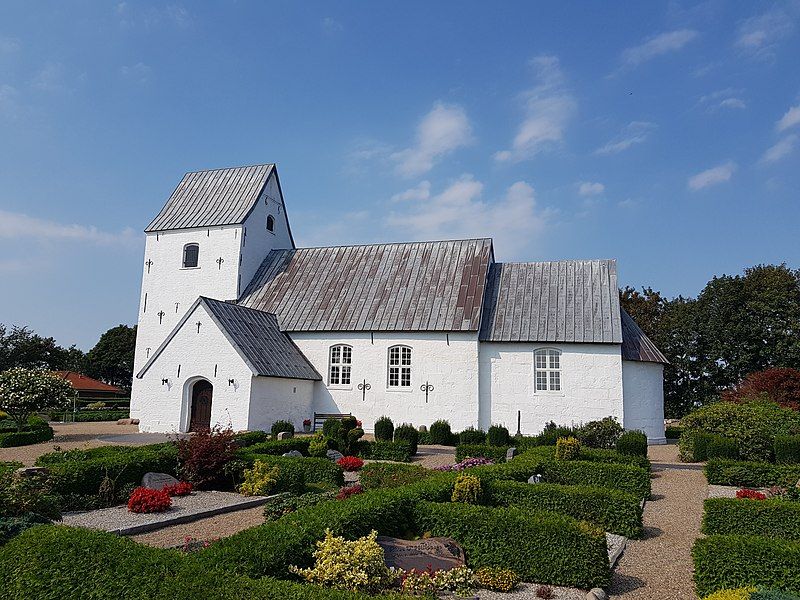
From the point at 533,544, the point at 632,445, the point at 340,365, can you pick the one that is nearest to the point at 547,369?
the point at 632,445

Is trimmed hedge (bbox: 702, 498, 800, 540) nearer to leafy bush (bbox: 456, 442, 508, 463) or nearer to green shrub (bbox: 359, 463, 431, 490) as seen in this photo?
green shrub (bbox: 359, 463, 431, 490)

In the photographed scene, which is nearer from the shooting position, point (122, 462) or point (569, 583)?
point (569, 583)

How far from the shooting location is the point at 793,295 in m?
30.9

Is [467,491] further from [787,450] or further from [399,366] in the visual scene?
[399,366]

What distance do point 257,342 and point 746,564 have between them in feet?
54.9

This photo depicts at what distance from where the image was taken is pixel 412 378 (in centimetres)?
2084

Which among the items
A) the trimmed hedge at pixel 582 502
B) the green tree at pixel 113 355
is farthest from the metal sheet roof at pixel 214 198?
the green tree at pixel 113 355

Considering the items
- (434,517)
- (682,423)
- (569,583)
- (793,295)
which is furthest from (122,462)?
(793,295)

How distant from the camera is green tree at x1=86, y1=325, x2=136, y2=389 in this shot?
51531 millimetres

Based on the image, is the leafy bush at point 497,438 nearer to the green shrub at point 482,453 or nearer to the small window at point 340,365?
the green shrub at point 482,453

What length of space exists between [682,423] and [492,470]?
8546 mm

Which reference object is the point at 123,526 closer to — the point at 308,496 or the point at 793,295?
the point at 308,496

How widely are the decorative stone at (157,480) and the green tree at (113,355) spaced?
45.4 metres

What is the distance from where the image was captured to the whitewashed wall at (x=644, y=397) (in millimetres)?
19625
